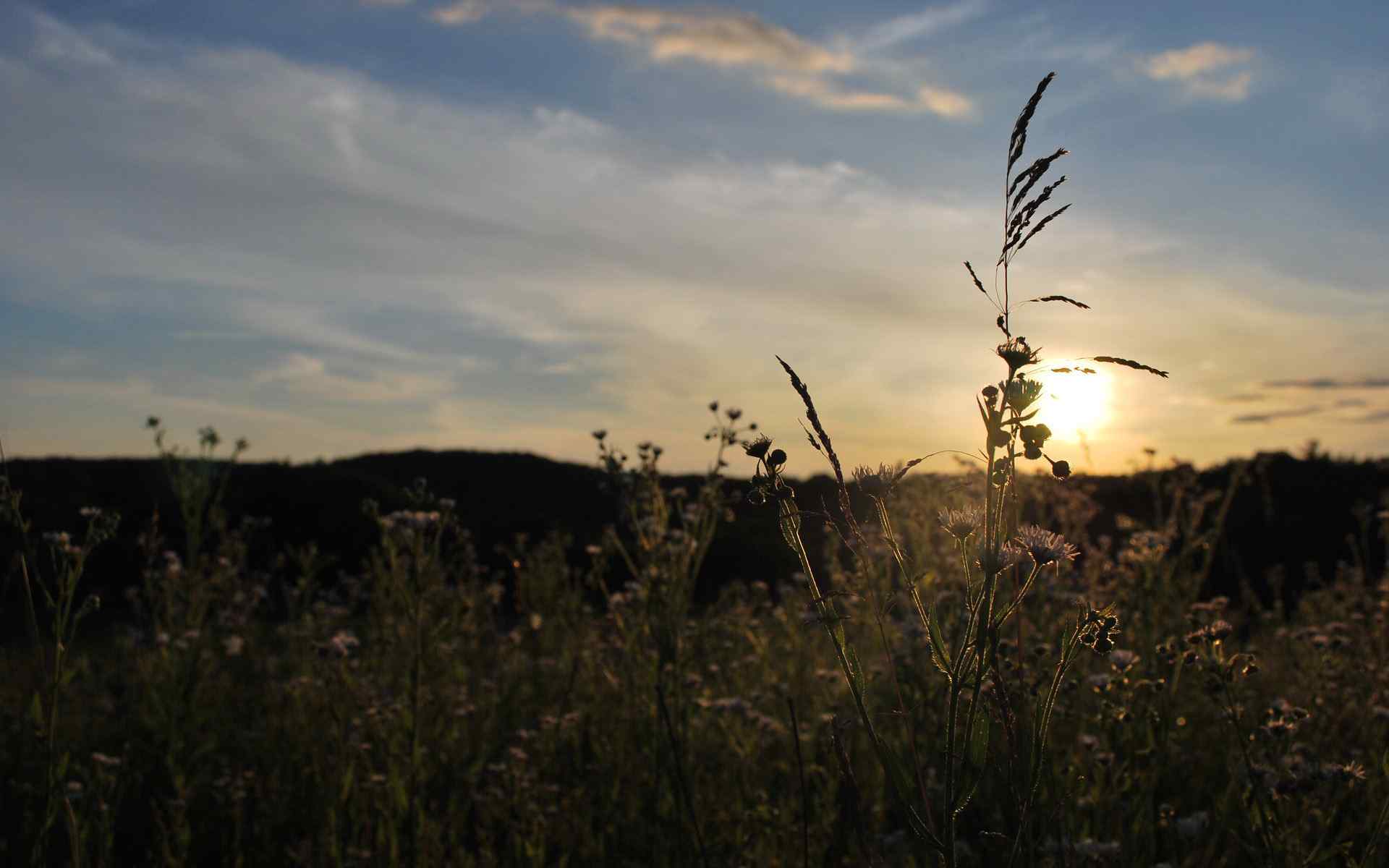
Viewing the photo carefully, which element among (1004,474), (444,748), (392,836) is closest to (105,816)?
(392,836)

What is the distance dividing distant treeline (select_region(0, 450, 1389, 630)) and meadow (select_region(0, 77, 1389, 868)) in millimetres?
5301

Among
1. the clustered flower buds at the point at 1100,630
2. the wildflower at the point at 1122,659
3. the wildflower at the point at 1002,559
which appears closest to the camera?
the wildflower at the point at 1002,559

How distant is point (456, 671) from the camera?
623 cm

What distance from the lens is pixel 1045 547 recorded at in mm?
1445

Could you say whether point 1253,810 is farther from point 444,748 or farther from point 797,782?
point 444,748

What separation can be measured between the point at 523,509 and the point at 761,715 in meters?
9.98

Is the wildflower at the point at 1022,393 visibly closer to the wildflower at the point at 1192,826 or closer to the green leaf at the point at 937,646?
the green leaf at the point at 937,646

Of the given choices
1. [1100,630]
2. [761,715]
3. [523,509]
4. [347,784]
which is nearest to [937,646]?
[1100,630]

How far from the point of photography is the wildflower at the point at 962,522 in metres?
1.47

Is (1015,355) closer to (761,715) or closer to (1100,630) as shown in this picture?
(1100,630)

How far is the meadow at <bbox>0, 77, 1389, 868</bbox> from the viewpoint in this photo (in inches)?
57.1

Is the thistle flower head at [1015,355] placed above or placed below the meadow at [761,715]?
above

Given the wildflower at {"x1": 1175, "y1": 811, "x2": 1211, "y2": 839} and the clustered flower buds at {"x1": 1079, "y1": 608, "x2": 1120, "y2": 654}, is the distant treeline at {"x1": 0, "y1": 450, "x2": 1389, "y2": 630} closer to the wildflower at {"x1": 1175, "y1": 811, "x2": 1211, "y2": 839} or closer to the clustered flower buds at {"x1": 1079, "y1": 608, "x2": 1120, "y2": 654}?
the wildflower at {"x1": 1175, "y1": 811, "x2": 1211, "y2": 839}

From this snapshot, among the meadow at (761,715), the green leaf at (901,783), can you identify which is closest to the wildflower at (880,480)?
the meadow at (761,715)
